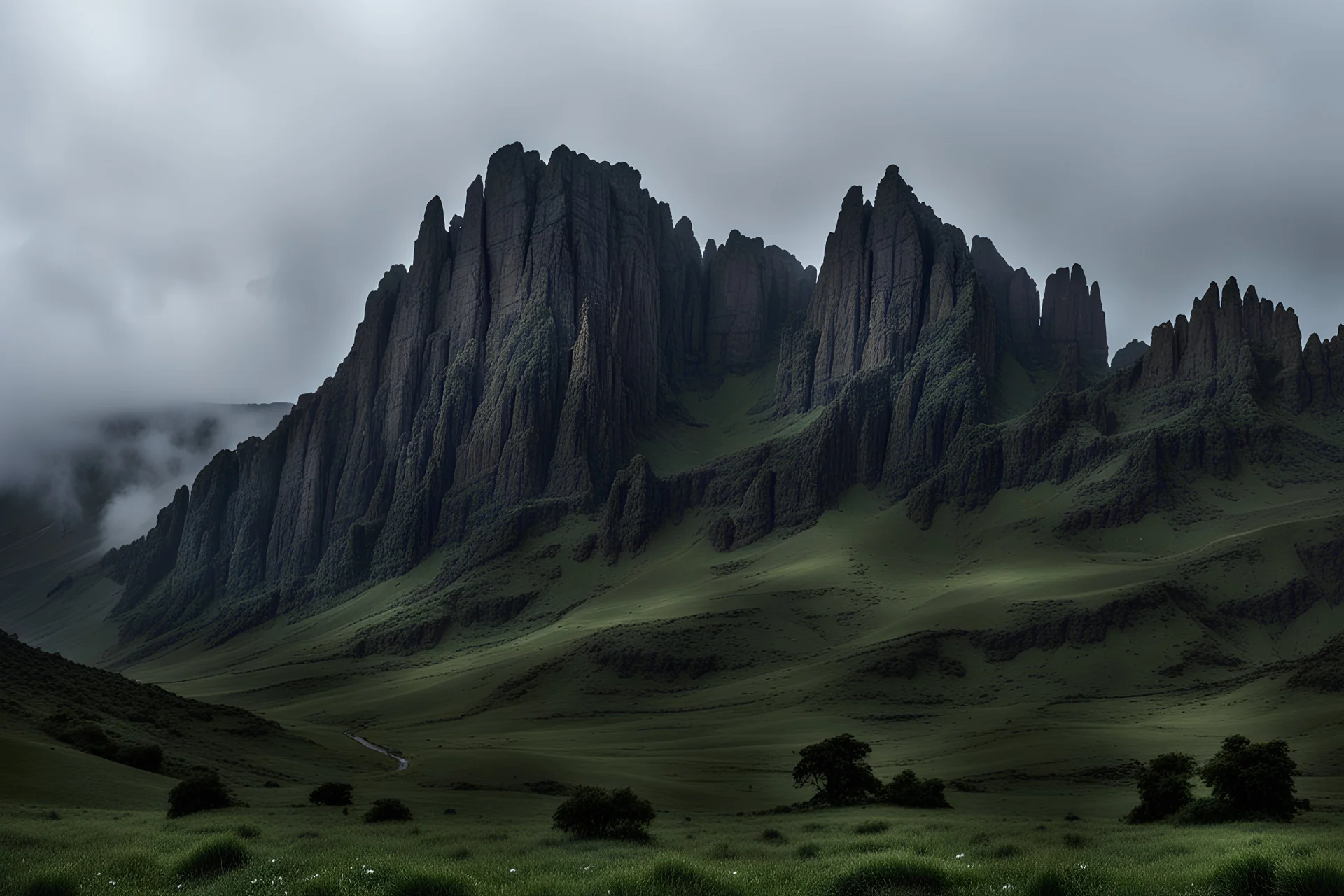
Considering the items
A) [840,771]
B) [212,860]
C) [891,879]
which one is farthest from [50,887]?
[840,771]

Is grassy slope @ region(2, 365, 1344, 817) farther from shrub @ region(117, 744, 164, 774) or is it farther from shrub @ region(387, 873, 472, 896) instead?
shrub @ region(387, 873, 472, 896)

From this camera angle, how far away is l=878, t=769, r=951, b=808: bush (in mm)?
62906

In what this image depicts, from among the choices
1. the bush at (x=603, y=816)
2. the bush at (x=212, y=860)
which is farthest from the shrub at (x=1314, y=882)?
the bush at (x=603, y=816)

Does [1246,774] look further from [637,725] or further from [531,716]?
[531,716]

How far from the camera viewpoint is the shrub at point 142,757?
237 feet

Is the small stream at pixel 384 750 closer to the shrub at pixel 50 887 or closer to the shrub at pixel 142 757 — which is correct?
the shrub at pixel 142 757

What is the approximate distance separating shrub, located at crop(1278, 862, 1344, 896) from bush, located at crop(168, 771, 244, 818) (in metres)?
44.5

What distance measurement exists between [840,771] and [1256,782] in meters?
Result: 25.9

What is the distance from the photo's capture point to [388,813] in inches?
1890

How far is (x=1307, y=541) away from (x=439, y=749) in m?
160

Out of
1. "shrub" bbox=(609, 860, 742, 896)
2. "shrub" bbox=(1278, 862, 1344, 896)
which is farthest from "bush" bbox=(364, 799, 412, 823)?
"shrub" bbox=(1278, 862, 1344, 896)

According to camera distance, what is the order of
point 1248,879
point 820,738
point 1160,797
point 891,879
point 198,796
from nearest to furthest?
point 1248,879, point 891,879, point 198,796, point 1160,797, point 820,738

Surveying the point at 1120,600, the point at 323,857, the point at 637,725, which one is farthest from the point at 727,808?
the point at 1120,600

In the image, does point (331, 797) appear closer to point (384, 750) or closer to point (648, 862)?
point (648, 862)
